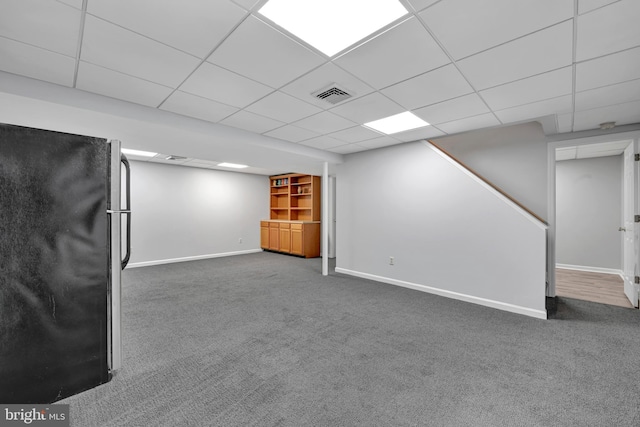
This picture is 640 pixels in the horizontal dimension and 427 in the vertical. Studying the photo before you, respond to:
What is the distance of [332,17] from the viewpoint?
1.60 metres

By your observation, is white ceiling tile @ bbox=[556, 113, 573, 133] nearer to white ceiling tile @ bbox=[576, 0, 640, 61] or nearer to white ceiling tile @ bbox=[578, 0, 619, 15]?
white ceiling tile @ bbox=[576, 0, 640, 61]

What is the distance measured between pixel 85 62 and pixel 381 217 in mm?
4126

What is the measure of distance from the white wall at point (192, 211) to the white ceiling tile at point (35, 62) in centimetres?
420

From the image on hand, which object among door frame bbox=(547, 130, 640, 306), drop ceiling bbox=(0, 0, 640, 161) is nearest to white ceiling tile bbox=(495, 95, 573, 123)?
drop ceiling bbox=(0, 0, 640, 161)

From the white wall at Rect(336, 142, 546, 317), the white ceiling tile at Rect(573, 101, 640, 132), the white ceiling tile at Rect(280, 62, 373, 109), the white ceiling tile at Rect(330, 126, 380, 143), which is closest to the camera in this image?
the white ceiling tile at Rect(280, 62, 373, 109)

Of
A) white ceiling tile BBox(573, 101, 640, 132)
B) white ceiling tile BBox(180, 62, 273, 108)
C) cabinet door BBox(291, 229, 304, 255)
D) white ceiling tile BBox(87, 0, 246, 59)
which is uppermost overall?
white ceiling tile BBox(180, 62, 273, 108)

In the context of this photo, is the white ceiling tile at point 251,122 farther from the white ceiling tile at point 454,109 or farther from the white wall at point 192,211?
the white wall at point 192,211

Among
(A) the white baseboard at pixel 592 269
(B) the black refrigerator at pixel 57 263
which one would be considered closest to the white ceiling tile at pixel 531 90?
(B) the black refrigerator at pixel 57 263

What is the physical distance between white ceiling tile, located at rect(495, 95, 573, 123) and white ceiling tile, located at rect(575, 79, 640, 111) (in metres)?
0.09

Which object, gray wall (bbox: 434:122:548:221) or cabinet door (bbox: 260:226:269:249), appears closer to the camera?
gray wall (bbox: 434:122:548:221)

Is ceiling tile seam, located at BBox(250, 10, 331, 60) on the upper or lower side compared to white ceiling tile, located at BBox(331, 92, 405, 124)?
upper

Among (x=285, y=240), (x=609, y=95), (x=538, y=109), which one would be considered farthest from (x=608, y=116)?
(x=285, y=240)

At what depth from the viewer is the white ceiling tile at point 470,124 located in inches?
128

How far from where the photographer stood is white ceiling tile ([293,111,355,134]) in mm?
3189
